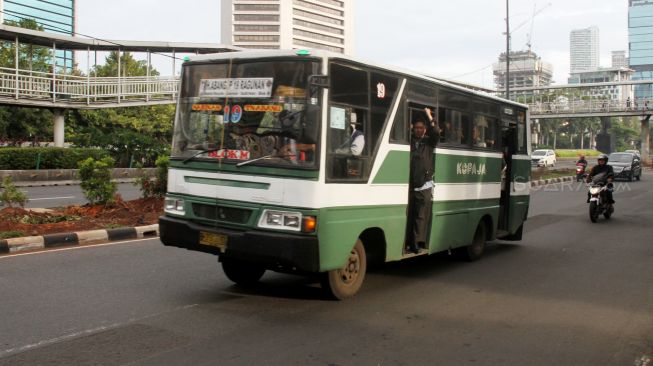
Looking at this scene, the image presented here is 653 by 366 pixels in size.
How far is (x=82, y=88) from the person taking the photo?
29203mm

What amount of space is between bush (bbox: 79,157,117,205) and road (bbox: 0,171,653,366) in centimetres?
326

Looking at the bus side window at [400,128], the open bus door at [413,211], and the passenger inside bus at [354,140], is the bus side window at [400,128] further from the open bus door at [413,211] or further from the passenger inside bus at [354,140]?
the passenger inside bus at [354,140]

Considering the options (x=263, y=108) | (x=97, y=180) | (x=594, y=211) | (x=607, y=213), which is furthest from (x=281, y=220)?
(x=607, y=213)

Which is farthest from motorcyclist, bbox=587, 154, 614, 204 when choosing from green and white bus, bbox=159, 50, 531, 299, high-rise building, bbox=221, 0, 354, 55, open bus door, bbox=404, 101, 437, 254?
high-rise building, bbox=221, 0, 354, 55

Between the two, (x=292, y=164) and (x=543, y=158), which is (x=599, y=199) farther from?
(x=543, y=158)

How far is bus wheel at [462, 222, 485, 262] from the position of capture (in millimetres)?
8953

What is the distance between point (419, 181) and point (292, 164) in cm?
219

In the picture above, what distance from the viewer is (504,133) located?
10047mm

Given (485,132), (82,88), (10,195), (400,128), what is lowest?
(10,195)

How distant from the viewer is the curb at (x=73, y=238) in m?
8.70

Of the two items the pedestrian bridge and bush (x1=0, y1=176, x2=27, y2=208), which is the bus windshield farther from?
the pedestrian bridge

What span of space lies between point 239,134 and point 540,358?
3386mm

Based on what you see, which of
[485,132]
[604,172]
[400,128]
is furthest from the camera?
[604,172]

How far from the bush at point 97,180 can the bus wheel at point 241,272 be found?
6159 mm
